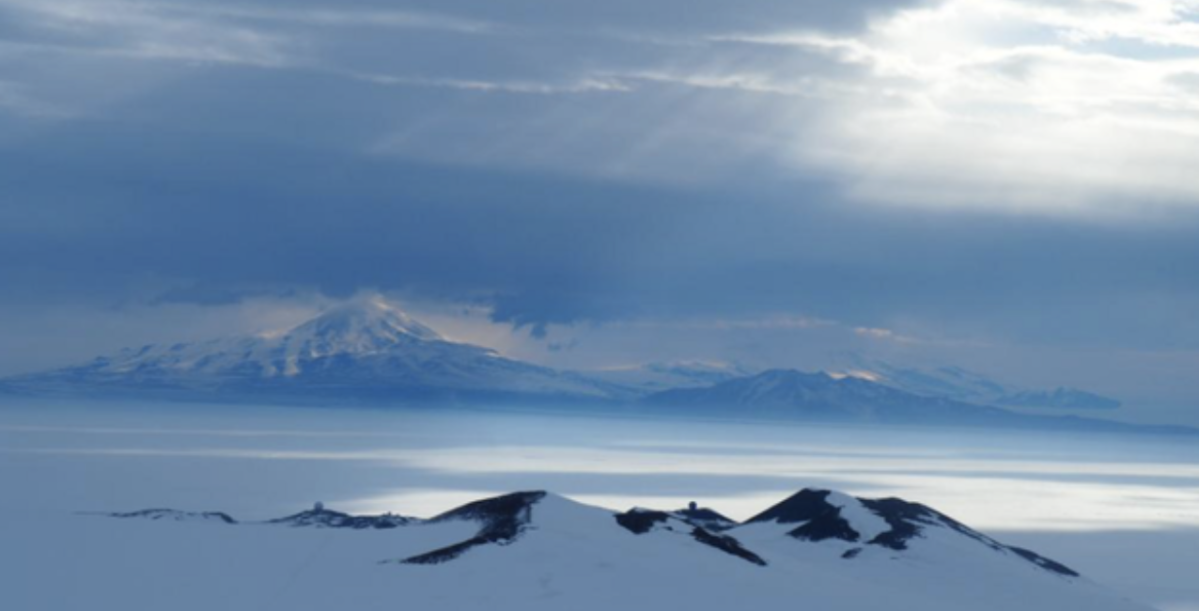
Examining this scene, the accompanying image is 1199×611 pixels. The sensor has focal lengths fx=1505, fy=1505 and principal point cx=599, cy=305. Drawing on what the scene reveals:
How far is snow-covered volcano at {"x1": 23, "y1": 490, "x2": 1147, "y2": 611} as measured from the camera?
64.7 metres

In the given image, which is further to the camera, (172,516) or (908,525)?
(908,525)

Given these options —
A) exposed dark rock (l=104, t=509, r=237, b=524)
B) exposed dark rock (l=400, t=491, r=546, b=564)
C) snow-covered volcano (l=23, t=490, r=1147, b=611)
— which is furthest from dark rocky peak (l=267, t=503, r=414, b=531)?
exposed dark rock (l=400, t=491, r=546, b=564)

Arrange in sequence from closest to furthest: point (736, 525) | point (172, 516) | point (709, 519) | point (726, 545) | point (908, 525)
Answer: point (726, 545), point (172, 516), point (908, 525), point (736, 525), point (709, 519)

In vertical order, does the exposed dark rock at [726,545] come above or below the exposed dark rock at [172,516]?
below

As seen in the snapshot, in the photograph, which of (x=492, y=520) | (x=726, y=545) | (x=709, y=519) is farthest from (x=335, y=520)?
(x=726, y=545)

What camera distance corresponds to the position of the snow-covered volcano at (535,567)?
64.7 m

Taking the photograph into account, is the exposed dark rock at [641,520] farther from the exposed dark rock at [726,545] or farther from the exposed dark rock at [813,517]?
the exposed dark rock at [813,517]

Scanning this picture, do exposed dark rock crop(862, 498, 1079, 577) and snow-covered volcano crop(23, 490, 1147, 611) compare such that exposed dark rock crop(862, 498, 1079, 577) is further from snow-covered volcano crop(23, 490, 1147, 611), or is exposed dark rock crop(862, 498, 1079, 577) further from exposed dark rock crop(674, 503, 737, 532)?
exposed dark rock crop(674, 503, 737, 532)

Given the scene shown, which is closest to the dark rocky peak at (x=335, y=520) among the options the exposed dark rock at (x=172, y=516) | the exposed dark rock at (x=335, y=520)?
the exposed dark rock at (x=335, y=520)

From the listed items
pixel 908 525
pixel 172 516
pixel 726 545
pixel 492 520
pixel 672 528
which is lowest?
pixel 726 545

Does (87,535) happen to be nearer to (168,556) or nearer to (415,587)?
(168,556)

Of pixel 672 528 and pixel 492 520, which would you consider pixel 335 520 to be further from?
pixel 672 528

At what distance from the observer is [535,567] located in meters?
69.2

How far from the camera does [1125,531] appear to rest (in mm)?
177875
